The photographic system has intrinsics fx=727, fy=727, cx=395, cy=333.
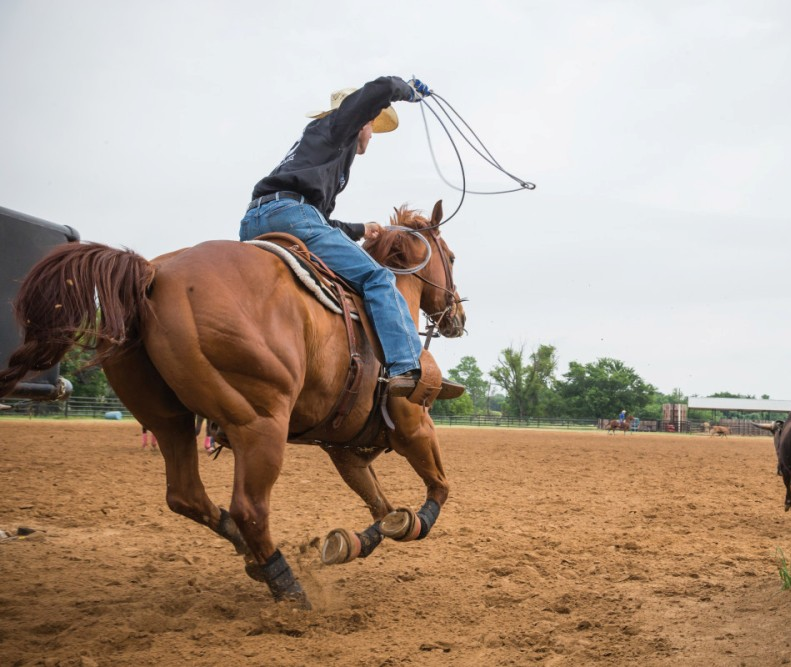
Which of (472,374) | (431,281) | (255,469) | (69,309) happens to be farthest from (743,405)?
(69,309)

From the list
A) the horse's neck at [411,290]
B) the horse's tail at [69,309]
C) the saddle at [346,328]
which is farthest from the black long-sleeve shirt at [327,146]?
the horse's tail at [69,309]

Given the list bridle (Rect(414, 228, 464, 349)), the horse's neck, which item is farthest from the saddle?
bridle (Rect(414, 228, 464, 349))

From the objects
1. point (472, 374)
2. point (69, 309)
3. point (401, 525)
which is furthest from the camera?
point (472, 374)

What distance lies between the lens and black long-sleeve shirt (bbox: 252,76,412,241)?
182 inches

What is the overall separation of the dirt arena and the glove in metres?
3.15

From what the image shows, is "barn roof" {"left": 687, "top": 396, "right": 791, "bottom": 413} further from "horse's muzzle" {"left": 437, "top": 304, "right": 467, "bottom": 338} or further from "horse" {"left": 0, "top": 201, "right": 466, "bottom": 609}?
"horse" {"left": 0, "top": 201, "right": 466, "bottom": 609}

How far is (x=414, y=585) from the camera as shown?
5.17m

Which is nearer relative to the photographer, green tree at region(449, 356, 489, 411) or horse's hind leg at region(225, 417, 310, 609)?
horse's hind leg at region(225, 417, 310, 609)

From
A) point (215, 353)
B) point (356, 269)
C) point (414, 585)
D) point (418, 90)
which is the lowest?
point (414, 585)

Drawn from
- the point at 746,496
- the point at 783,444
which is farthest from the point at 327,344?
the point at 746,496

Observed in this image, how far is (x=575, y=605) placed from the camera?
4531mm

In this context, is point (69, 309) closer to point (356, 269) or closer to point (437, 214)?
point (356, 269)

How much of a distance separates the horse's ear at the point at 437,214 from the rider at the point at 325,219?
1.18 meters

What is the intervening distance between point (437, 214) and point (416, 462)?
2043mm
